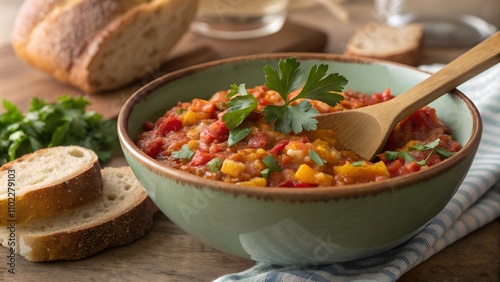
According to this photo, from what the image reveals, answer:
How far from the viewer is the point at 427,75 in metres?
3.31

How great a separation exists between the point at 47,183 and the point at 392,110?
1655 mm

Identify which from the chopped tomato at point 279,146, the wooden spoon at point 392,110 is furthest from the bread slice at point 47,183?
the wooden spoon at point 392,110

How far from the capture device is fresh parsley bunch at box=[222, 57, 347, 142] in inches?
107

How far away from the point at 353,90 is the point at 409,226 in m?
1.24

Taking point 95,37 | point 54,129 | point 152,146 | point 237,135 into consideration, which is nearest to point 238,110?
point 237,135

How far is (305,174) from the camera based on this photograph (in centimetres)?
244

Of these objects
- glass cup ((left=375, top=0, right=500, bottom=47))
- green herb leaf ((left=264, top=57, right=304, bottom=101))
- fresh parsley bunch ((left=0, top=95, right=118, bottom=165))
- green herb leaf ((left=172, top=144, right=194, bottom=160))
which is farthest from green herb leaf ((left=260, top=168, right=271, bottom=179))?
glass cup ((left=375, top=0, right=500, bottom=47))

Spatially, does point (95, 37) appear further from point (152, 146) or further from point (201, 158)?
point (201, 158)

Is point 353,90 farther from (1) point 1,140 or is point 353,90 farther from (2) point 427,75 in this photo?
(1) point 1,140

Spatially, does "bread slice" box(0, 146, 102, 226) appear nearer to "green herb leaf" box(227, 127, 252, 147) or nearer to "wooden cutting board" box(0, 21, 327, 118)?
"green herb leaf" box(227, 127, 252, 147)

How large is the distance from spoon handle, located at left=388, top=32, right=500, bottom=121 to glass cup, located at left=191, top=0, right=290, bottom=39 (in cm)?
291

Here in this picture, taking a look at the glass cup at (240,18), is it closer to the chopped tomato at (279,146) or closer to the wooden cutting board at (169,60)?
the wooden cutting board at (169,60)

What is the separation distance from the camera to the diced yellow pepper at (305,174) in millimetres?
2434

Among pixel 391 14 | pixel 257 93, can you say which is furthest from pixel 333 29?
pixel 257 93
